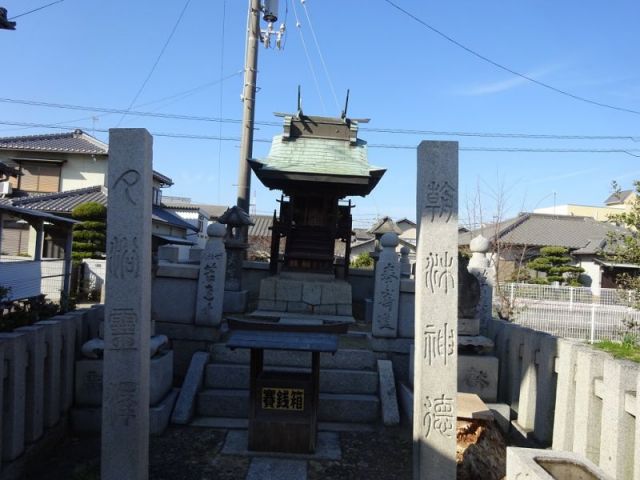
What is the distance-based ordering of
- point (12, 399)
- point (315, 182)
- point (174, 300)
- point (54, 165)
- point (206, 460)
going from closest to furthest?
point (12, 399) → point (206, 460) → point (174, 300) → point (315, 182) → point (54, 165)

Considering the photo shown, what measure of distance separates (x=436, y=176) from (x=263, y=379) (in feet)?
9.99

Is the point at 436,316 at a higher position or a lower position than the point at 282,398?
higher

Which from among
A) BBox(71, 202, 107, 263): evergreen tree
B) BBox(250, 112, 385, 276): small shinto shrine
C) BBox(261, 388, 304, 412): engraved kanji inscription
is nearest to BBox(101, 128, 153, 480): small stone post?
BBox(261, 388, 304, 412): engraved kanji inscription

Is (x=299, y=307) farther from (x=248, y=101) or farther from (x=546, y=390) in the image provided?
(x=248, y=101)

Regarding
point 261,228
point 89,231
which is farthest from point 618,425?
point 261,228

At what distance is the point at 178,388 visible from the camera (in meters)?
6.61

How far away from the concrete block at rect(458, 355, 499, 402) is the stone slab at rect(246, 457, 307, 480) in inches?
103

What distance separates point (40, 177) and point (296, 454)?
26.4 meters

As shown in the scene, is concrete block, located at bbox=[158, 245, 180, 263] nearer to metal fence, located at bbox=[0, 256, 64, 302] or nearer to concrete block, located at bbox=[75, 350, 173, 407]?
metal fence, located at bbox=[0, 256, 64, 302]

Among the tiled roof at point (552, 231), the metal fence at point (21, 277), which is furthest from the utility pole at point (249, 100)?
the tiled roof at point (552, 231)

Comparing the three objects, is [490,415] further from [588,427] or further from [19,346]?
[19,346]

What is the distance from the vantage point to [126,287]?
4320 millimetres

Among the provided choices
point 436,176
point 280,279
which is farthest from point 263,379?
point 280,279

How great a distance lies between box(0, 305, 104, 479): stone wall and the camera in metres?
4.05
